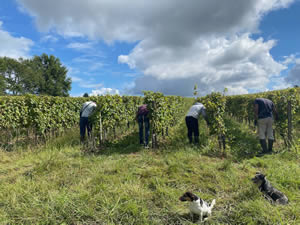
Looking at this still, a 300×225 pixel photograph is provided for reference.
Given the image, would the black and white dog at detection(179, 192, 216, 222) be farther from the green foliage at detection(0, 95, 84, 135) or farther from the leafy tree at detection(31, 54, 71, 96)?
the leafy tree at detection(31, 54, 71, 96)

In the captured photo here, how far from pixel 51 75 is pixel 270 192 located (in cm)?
5458

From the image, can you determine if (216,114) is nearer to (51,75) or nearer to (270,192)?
(270,192)

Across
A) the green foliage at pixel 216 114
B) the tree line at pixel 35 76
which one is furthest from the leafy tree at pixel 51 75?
the green foliage at pixel 216 114

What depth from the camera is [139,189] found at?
3.13 metres

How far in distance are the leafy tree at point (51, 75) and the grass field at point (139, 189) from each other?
152 feet

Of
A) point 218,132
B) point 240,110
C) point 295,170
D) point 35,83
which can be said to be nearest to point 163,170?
point 218,132

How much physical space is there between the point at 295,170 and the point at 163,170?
121 inches

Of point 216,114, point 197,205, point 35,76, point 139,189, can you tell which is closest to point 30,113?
point 139,189

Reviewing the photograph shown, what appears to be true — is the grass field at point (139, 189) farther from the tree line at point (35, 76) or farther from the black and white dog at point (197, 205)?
the tree line at point (35, 76)

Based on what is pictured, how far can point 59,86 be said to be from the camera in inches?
1827

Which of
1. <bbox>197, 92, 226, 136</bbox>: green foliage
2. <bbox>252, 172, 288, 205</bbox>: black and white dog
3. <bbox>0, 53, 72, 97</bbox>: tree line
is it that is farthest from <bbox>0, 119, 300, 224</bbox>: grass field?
<bbox>0, 53, 72, 97</bbox>: tree line

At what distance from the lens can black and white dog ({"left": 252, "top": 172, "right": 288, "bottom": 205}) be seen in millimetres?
2707

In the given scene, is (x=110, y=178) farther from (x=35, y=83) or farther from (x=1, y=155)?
(x=35, y=83)

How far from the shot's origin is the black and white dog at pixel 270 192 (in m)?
2.71
